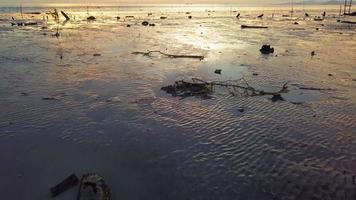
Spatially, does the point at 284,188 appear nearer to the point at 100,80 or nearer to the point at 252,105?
the point at 252,105

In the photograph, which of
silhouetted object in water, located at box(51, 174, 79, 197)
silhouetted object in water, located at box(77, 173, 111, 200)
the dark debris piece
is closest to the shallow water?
silhouetted object in water, located at box(51, 174, 79, 197)

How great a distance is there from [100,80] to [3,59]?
9.86 metres

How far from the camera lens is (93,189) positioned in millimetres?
7840

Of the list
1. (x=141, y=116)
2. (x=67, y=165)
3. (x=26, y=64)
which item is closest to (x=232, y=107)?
(x=141, y=116)

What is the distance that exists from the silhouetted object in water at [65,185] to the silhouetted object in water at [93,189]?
415 millimetres

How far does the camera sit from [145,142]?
36.0 feet

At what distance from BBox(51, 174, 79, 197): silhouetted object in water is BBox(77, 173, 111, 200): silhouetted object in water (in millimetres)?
415

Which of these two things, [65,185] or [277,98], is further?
[277,98]

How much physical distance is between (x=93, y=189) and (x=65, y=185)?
3.06 feet

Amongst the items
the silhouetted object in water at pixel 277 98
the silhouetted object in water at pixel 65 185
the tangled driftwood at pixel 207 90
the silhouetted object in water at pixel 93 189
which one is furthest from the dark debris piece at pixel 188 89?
the silhouetted object in water at pixel 93 189

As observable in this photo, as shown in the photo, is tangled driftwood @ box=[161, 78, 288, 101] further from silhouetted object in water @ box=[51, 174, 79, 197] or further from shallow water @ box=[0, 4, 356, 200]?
silhouetted object in water @ box=[51, 174, 79, 197]

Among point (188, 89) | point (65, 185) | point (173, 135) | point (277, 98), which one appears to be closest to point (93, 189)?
point (65, 185)

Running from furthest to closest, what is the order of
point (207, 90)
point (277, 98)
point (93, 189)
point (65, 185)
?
point (207, 90), point (277, 98), point (65, 185), point (93, 189)

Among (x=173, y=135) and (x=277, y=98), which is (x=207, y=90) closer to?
(x=277, y=98)
